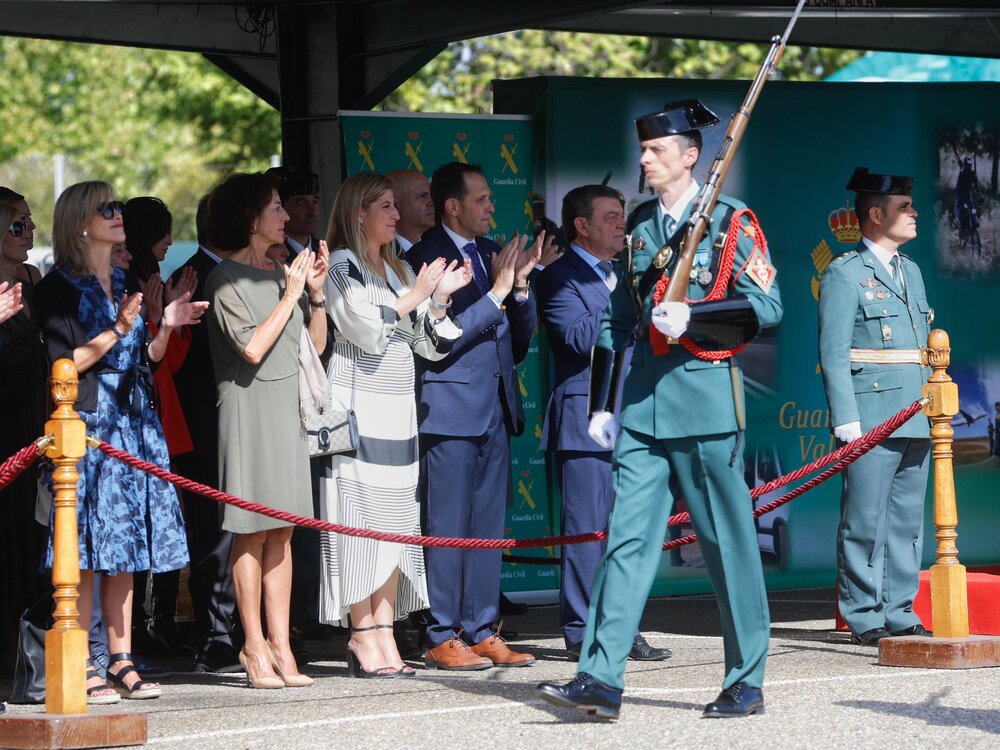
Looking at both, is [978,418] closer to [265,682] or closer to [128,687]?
[265,682]

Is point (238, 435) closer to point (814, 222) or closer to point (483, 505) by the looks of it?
point (483, 505)

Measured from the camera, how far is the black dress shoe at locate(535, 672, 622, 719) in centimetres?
601

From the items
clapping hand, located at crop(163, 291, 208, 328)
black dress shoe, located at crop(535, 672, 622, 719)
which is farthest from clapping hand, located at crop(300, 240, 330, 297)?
black dress shoe, located at crop(535, 672, 622, 719)

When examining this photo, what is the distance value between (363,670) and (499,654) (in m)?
0.65

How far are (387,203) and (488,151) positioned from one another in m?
2.10

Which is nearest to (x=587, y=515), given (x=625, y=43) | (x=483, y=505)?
(x=483, y=505)

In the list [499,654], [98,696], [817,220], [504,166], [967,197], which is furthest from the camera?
[967,197]

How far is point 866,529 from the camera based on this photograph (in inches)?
322

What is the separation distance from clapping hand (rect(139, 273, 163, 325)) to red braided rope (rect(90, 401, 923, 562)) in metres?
0.88

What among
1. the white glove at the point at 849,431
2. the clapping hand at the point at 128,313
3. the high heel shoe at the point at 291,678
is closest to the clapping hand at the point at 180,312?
the clapping hand at the point at 128,313

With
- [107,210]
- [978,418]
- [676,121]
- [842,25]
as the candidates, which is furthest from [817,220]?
[107,210]

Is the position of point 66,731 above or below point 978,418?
below

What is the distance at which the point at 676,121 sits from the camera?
6223mm

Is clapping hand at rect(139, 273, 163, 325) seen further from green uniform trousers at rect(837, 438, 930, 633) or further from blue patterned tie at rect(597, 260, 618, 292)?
green uniform trousers at rect(837, 438, 930, 633)
